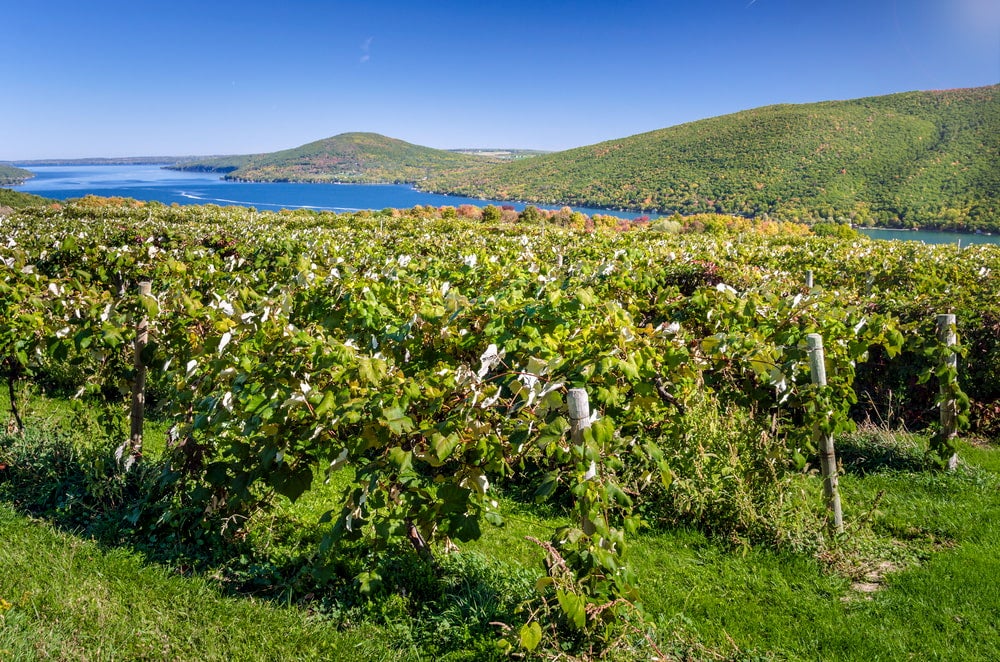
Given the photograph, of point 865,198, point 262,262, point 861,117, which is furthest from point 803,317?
point 861,117

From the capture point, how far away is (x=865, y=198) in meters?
64.8

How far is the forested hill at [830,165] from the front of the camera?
60.6m

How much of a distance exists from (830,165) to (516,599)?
87.6 metres

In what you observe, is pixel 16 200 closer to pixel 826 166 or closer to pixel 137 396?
pixel 137 396

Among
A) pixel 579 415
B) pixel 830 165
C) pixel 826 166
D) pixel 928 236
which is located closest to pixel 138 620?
pixel 579 415

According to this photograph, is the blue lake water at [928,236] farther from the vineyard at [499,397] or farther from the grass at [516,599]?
the grass at [516,599]

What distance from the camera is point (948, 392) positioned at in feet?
14.3

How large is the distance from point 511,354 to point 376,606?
1.47 meters

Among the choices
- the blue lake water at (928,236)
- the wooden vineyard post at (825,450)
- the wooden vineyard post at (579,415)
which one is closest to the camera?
the wooden vineyard post at (579,415)

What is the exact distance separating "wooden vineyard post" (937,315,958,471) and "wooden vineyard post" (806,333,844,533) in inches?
60.5

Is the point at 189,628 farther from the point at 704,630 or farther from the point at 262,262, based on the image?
the point at 262,262

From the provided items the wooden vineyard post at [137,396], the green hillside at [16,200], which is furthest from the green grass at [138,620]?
the green hillside at [16,200]

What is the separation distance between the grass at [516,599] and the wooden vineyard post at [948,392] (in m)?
0.84

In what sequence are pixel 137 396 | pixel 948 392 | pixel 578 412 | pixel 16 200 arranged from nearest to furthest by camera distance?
pixel 578 412
pixel 137 396
pixel 948 392
pixel 16 200
